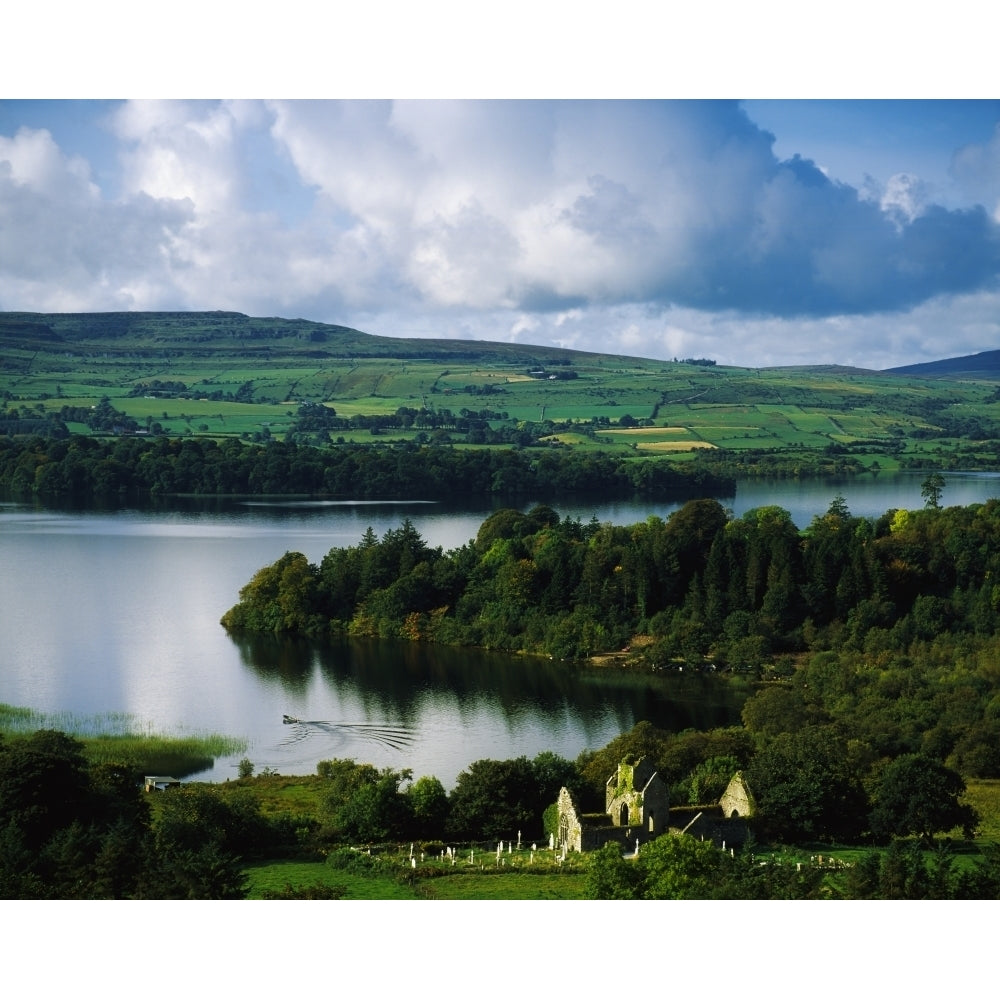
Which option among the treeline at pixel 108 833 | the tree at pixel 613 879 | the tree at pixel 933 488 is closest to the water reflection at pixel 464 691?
the treeline at pixel 108 833

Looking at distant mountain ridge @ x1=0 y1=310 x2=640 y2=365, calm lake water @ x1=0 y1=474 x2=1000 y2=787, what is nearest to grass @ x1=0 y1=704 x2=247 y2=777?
calm lake water @ x1=0 y1=474 x2=1000 y2=787

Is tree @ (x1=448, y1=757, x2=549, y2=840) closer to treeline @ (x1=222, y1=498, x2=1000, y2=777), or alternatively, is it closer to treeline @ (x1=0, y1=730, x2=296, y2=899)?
treeline @ (x1=0, y1=730, x2=296, y2=899)

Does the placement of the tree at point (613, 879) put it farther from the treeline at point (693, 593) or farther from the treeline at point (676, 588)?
the treeline at point (676, 588)

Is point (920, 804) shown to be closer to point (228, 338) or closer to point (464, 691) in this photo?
point (464, 691)

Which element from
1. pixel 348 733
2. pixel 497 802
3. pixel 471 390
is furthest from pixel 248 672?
pixel 471 390

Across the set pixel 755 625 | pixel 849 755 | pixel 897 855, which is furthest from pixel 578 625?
pixel 897 855

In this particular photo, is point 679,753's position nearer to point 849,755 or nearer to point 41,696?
point 849,755
